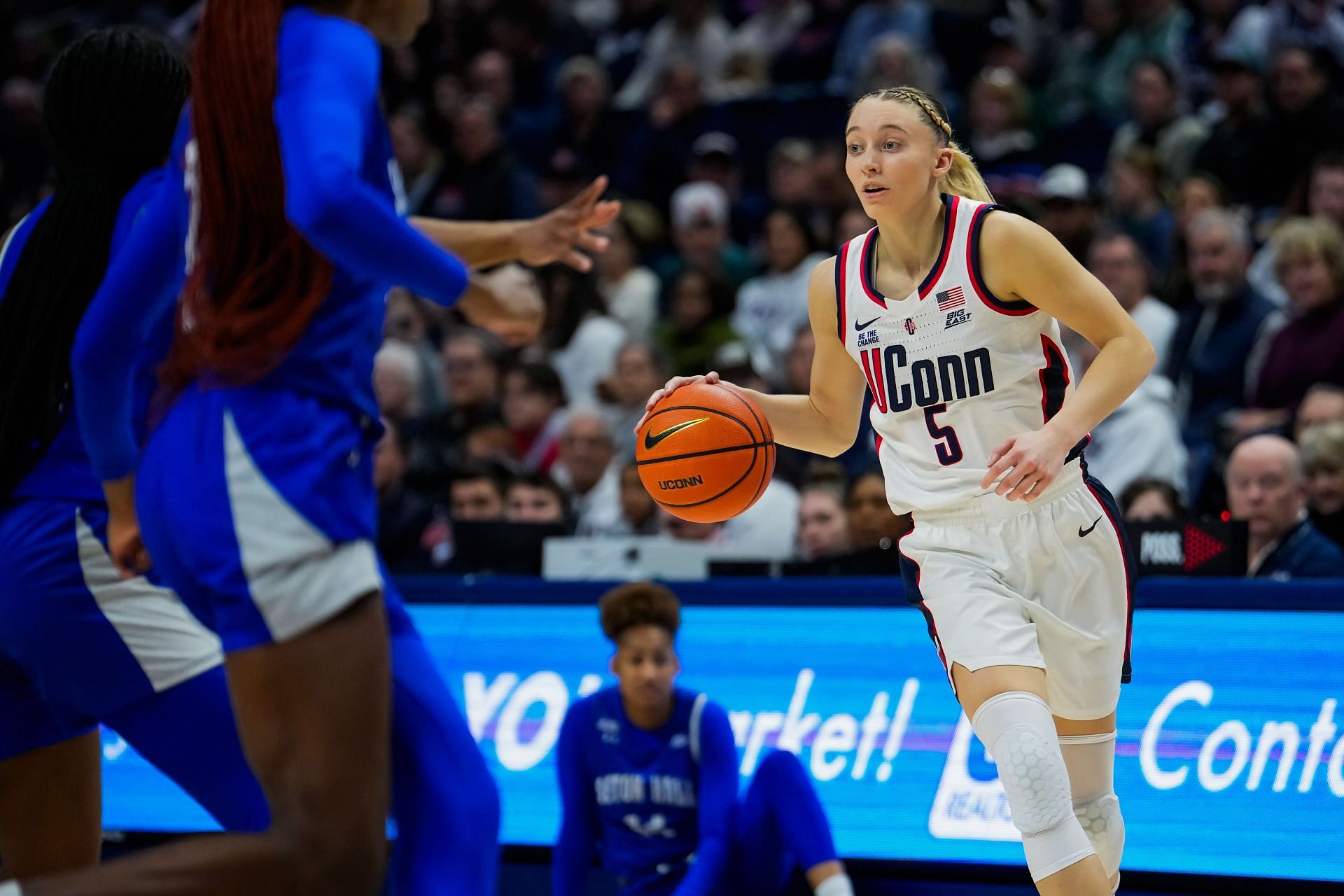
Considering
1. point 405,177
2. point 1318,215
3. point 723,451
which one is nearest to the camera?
point 723,451

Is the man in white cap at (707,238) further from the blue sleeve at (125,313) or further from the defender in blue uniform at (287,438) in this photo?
the defender in blue uniform at (287,438)

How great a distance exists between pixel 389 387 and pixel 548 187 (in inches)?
114

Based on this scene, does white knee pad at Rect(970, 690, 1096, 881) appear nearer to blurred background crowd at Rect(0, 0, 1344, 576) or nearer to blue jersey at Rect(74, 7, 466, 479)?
blue jersey at Rect(74, 7, 466, 479)

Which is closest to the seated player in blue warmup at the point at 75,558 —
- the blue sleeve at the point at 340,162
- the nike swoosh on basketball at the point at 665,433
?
the blue sleeve at the point at 340,162

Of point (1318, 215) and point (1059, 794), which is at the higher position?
point (1318, 215)

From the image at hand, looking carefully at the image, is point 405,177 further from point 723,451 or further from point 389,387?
point 723,451

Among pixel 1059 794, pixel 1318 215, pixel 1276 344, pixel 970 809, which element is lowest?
pixel 970 809

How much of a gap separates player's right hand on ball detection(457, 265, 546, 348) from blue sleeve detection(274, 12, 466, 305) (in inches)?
3.6

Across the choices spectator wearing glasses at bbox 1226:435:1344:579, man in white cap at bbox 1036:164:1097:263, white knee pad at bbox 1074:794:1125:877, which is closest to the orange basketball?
white knee pad at bbox 1074:794:1125:877

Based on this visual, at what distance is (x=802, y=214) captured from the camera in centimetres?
1061

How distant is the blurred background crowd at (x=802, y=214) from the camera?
8016 mm

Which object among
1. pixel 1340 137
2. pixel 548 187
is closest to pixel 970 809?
pixel 1340 137

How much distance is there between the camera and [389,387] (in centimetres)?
1011

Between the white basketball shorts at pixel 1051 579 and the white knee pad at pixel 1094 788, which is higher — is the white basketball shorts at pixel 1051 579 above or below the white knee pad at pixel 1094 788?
above
